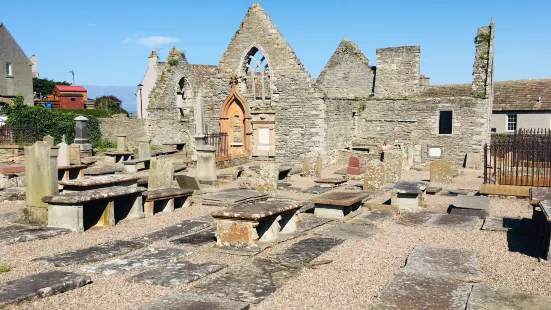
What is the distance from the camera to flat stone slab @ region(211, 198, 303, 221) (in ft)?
26.5

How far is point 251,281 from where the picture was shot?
6.39 meters

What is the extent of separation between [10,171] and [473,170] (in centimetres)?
1883

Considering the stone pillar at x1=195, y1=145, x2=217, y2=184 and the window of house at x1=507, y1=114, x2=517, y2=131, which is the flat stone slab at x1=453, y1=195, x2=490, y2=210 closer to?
the stone pillar at x1=195, y1=145, x2=217, y2=184

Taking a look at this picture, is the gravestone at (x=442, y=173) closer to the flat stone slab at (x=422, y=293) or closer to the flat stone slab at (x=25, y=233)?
the flat stone slab at (x=422, y=293)

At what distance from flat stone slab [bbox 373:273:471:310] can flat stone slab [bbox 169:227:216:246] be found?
3.60 m

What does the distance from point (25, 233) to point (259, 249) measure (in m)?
4.46

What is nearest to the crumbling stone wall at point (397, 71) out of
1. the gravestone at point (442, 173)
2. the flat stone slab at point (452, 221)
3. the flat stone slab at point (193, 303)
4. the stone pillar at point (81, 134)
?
the gravestone at point (442, 173)

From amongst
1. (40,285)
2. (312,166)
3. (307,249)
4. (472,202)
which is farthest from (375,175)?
(40,285)

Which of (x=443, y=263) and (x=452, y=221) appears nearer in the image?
(x=443, y=263)

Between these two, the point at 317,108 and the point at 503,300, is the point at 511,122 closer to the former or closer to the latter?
the point at 317,108

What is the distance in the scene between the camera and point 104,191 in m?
10.0

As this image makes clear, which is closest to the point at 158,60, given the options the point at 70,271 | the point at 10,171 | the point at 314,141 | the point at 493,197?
the point at 314,141

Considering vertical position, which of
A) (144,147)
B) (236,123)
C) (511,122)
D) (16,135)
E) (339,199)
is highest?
(511,122)

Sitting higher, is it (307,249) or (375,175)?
(375,175)
